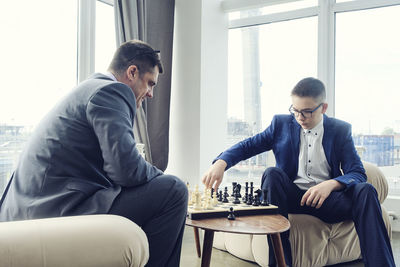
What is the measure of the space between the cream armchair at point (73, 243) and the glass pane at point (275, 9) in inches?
131

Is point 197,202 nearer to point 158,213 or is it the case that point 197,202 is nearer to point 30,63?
point 158,213

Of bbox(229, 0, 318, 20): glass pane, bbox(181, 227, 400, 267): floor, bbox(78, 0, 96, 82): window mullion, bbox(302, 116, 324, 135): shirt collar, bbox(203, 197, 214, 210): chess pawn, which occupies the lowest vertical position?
bbox(181, 227, 400, 267): floor

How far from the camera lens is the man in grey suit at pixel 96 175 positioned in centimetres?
137

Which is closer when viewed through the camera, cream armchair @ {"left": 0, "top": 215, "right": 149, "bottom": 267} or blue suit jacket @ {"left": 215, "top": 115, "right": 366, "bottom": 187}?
cream armchair @ {"left": 0, "top": 215, "right": 149, "bottom": 267}

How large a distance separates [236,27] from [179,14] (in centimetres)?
68

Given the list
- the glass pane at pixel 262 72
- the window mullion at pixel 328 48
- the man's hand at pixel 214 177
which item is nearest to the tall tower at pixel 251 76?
the glass pane at pixel 262 72

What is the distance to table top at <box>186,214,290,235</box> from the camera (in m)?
1.57

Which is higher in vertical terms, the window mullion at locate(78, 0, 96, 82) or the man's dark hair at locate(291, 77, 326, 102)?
the window mullion at locate(78, 0, 96, 82)

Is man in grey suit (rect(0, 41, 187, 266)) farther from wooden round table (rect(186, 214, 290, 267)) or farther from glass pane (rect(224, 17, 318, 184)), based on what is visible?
glass pane (rect(224, 17, 318, 184))

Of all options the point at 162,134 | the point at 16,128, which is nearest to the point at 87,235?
the point at 16,128

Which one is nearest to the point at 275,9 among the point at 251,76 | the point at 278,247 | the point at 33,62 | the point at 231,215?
the point at 251,76

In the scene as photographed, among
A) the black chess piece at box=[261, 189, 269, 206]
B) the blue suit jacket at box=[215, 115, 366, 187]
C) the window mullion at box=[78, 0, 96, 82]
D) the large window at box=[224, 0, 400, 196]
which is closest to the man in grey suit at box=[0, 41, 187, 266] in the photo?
the black chess piece at box=[261, 189, 269, 206]

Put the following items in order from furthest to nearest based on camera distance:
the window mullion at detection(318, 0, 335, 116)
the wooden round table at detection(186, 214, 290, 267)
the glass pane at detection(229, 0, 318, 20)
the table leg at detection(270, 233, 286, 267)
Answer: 1. the glass pane at detection(229, 0, 318, 20)
2. the window mullion at detection(318, 0, 335, 116)
3. the table leg at detection(270, 233, 286, 267)
4. the wooden round table at detection(186, 214, 290, 267)

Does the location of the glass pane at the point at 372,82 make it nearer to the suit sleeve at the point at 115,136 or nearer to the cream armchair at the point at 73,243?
the suit sleeve at the point at 115,136
